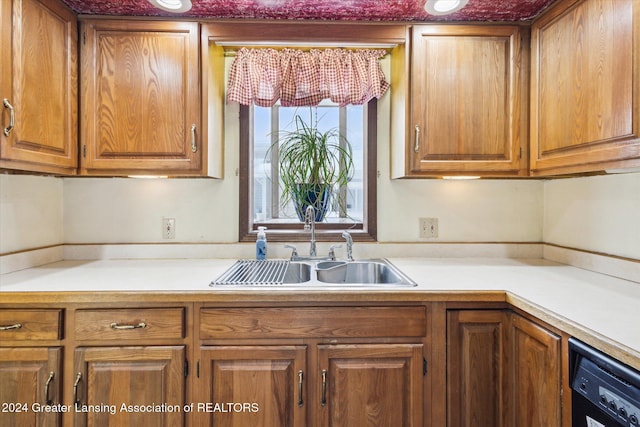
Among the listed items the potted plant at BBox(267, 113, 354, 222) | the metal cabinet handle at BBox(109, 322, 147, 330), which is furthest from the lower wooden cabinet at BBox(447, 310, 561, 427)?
the metal cabinet handle at BBox(109, 322, 147, 330)

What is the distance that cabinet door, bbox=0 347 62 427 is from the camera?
125 centimetres

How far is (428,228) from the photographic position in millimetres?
1966

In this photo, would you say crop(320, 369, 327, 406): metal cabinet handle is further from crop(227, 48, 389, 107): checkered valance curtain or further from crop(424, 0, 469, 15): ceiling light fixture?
crop(424, 0, 469, 15): ceiling light fixture

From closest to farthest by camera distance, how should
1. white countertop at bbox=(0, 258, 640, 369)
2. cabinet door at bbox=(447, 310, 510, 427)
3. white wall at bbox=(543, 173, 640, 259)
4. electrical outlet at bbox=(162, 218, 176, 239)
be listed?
white countertop at bbox=(0, 258, 640, 369) < cabinet door at bbox=(447, 310, 510, 427) < white wall at bbox=(543, 173, 640, 259) < electrical outlet at bbox=(162, 218, 176, 239)

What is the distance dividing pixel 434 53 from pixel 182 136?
124 centimetres

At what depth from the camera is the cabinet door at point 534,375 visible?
104 centimetres

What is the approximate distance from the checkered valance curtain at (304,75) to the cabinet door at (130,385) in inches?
49.2

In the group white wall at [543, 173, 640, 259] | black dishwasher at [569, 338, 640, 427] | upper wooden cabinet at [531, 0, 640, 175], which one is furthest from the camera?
white wall at [543, 173, 640, 259]

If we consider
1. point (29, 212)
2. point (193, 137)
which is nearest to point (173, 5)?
point (193, 137)

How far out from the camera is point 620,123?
120cm

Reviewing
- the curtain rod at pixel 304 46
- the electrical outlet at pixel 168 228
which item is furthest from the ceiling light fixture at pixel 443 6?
the electrical outlet at pixel 168 228

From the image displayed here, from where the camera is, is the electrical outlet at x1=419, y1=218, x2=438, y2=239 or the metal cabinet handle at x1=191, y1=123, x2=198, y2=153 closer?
the metal cabinet handle at x1=191, y1=123, x2=198, y2=153

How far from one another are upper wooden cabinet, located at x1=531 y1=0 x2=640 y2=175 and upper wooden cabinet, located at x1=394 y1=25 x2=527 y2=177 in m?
0.10

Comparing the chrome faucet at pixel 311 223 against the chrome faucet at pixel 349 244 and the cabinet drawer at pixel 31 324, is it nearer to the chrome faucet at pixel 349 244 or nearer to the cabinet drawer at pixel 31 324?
the chrome faucet at pixel 349 244
